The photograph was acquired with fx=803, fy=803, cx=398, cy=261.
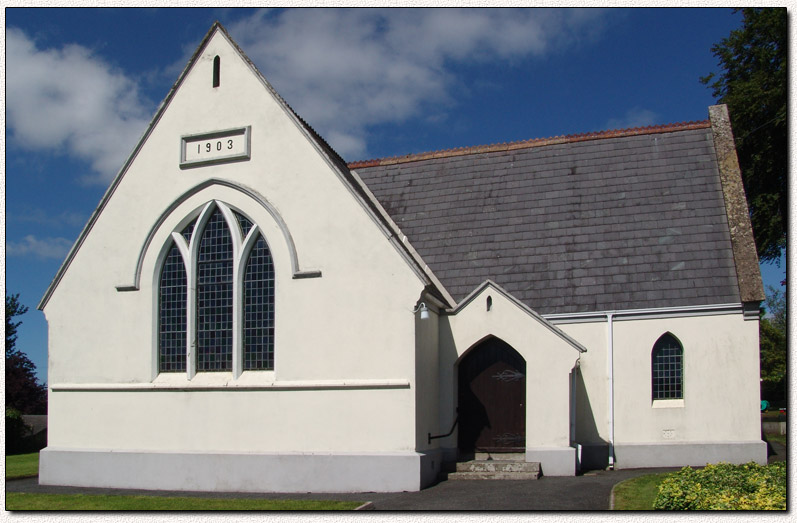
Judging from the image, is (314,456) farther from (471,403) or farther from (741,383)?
(741,383)

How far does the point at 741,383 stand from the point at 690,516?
29.9ft

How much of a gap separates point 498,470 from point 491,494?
2.29 m

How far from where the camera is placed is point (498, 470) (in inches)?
676

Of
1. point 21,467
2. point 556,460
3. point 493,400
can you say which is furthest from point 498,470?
point 21,467

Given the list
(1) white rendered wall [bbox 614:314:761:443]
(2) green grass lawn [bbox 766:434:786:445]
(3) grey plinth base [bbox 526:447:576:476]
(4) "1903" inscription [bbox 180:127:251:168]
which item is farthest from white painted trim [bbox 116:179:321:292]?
(2) green grass lawn [bbox 766:434:786:445]

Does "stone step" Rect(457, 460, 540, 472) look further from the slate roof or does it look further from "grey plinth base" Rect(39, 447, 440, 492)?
the slate roof

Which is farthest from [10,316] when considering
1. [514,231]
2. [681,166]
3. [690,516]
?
[690,516]

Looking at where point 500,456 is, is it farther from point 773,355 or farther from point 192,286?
point 773,355

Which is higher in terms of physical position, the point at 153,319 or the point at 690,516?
the point at 153,319

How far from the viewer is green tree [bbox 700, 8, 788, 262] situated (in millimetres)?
28922

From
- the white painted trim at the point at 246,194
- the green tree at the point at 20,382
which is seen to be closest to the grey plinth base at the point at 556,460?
the white painted trim at the point at 246,194

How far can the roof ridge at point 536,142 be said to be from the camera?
2316cm

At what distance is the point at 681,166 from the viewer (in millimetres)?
22094

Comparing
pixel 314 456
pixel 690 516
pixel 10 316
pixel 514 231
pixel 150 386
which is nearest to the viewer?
pixel 690 516
